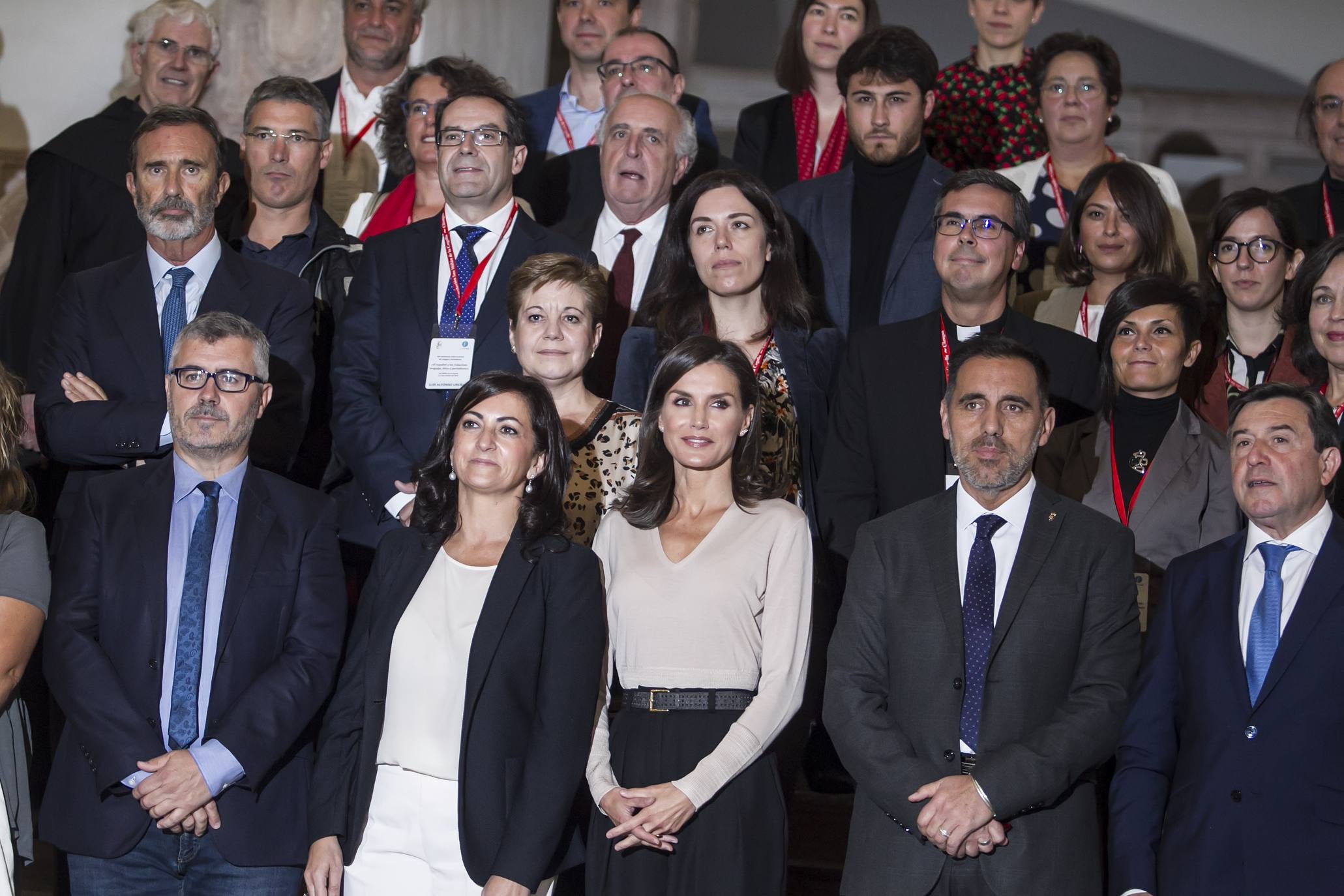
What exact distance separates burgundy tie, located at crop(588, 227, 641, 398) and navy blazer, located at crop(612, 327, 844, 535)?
0.37 m

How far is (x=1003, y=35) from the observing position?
5.80 metres

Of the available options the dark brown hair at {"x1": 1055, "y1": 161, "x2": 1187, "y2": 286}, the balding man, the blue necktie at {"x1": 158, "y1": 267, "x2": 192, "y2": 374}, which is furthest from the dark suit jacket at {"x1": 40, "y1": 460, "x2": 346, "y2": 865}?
the dark brown hair at {"x1": 1055, "y1": 161, "x2": 1187, "y2": 286}

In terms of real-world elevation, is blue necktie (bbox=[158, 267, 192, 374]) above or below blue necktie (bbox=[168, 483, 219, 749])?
above

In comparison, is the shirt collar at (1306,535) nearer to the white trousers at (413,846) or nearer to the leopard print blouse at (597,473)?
the leopard print blouse at (597,473)

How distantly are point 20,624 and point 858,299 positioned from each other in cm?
258

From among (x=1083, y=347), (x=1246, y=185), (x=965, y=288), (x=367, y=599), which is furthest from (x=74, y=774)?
(x=1246, y=185)

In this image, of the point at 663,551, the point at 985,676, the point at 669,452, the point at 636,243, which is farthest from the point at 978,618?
the point at 636,243

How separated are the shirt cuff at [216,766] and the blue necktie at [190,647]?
0.22ft

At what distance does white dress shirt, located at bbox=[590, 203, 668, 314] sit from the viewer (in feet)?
15.4

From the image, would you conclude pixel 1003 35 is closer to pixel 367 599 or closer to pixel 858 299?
pixel 858 299

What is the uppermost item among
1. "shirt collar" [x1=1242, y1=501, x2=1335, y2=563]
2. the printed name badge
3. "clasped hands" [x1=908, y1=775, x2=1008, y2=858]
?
the printed name badge

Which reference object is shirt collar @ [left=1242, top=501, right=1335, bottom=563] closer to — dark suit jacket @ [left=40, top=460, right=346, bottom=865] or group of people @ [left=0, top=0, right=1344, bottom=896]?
group of people @ [left=0, top=0, right=1344, bottom=896]

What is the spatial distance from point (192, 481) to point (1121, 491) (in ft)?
7.69

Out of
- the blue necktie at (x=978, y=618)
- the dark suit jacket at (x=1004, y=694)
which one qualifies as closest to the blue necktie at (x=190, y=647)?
the dark suit jacket at (x=1004, y=694)
